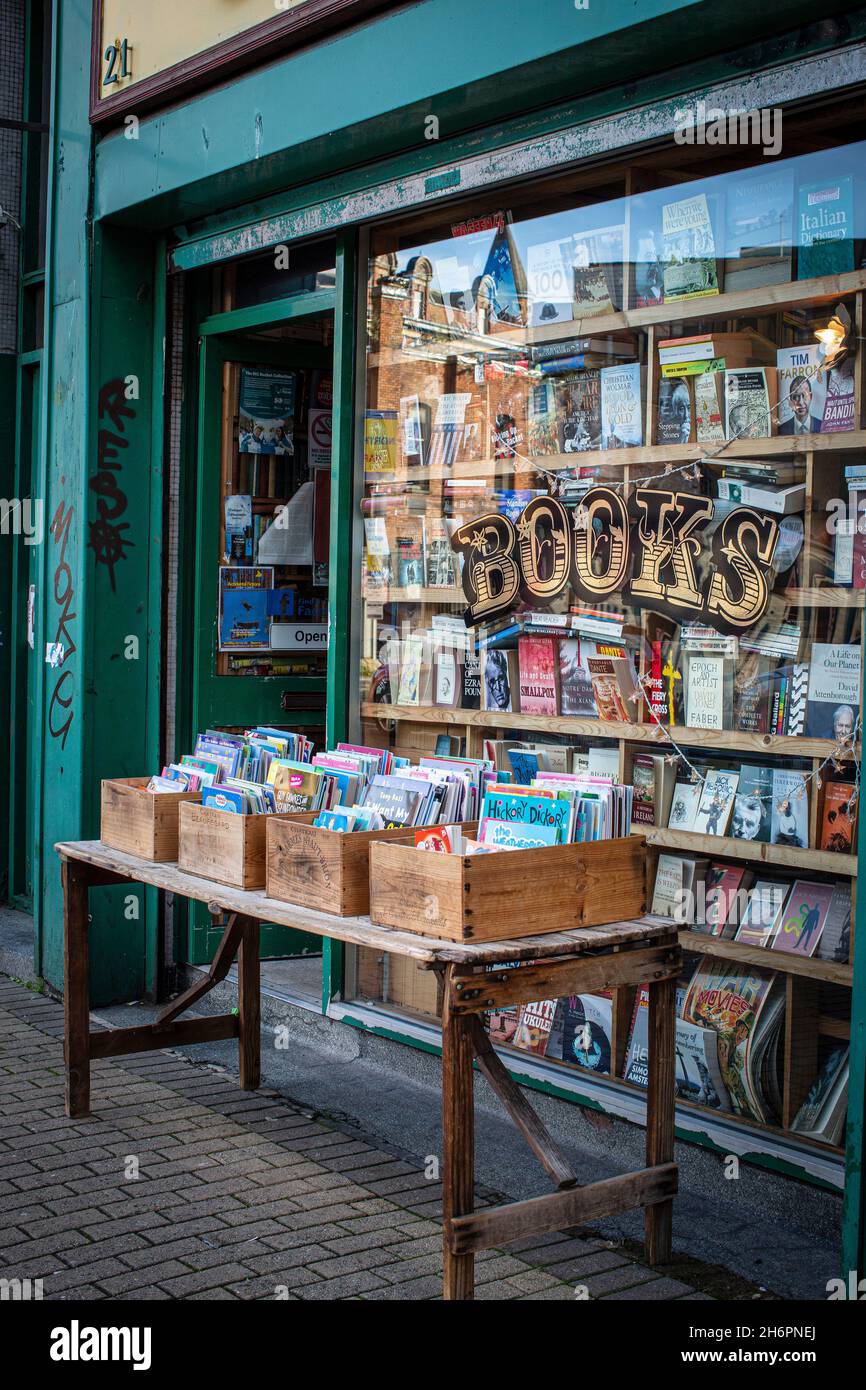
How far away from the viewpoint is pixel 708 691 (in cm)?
442

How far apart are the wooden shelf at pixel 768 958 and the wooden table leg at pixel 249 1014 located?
1650 millimetres

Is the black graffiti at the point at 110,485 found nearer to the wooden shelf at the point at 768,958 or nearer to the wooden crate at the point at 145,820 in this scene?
the wooden crate at the point at 145,820

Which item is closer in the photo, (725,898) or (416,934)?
(416,934)

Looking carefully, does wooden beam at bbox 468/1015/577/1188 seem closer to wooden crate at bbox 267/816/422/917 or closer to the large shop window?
wooden crate at bbox 267/816/422/917

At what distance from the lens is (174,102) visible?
6.01 m

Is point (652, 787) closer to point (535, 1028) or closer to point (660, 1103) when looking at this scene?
point (535, 1028)

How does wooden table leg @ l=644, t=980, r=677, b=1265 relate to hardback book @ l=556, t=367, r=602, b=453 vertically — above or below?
below

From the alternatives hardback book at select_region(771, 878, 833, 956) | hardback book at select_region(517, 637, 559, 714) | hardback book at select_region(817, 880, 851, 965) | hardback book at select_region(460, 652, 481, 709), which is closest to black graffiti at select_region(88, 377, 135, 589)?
hardback book at select_region(460, 652, 481, 709)

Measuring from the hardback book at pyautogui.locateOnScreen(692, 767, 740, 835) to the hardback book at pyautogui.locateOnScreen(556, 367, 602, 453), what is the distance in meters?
1.19

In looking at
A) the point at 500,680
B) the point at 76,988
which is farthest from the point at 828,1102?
the point at 76,988

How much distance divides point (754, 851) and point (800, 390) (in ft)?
4.50

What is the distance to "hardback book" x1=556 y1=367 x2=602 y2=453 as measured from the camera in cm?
477

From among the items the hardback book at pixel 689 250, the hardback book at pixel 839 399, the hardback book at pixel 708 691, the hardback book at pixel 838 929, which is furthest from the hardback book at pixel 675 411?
the hardback book at pixel 838 929

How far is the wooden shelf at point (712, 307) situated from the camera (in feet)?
13.2
